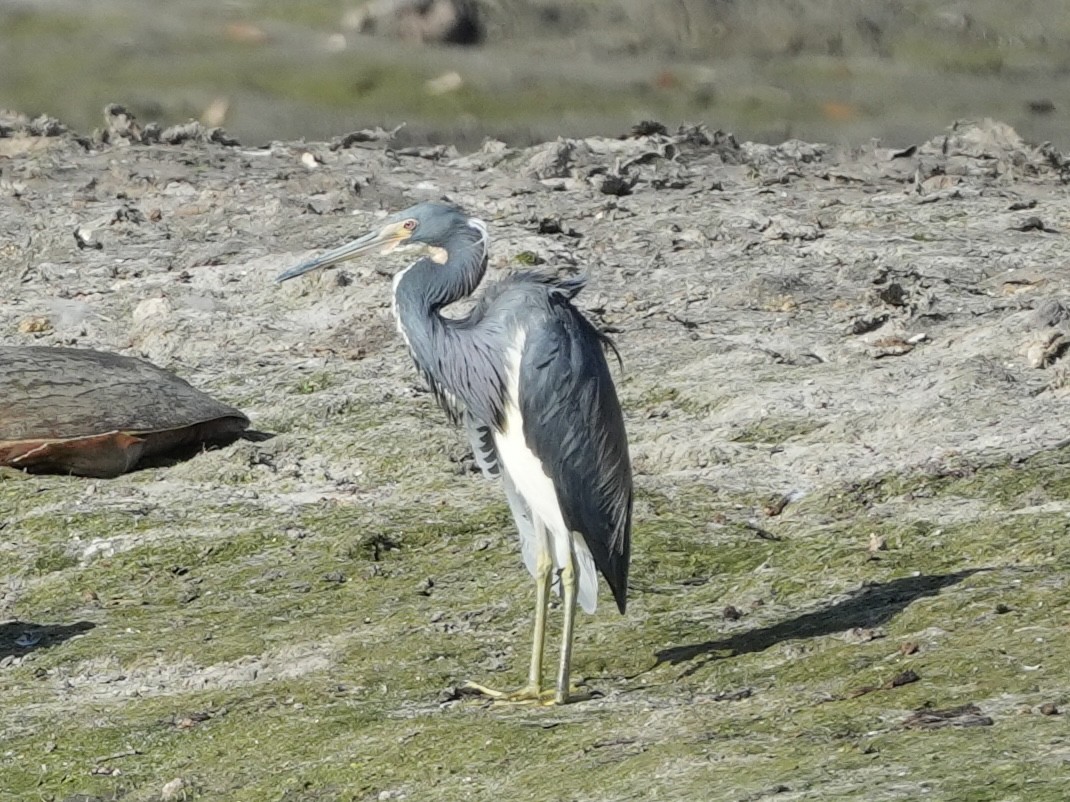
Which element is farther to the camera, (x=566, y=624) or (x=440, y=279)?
(x=440, y=279)

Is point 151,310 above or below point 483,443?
below

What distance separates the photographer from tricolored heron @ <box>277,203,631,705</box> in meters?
7.13

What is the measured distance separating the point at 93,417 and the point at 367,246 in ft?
9.60

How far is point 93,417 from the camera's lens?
10.1m

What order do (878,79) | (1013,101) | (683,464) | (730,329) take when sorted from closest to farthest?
(683,464) < (730,329) < (1013,101) < (878,79)

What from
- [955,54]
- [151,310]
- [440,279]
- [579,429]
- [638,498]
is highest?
[440,279]

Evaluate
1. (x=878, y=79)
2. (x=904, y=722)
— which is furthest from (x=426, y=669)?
(x=878, y=79)

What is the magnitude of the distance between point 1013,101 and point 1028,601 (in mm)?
17714

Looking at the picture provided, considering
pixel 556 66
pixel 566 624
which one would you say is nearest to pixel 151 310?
pixel 566 624

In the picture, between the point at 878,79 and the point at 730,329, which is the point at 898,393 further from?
the point at 878,79

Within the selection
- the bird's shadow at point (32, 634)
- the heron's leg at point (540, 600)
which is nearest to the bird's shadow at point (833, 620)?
the heron's leg at point (540, 600)

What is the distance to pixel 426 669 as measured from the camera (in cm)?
752

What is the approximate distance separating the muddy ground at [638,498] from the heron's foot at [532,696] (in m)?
0.11

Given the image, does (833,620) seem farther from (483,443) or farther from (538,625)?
(483,443)
